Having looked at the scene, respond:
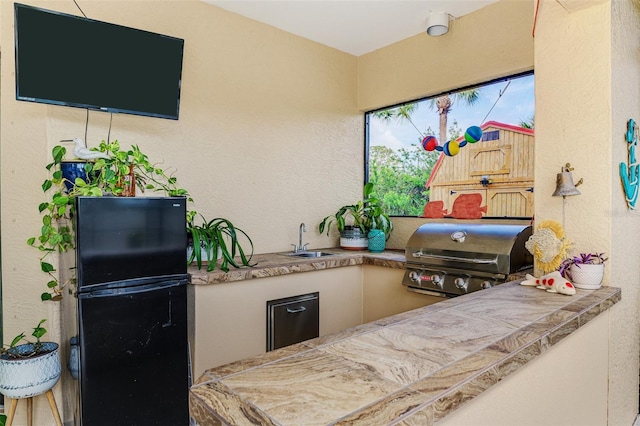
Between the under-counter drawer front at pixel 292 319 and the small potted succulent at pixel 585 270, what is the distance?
1.61 metres

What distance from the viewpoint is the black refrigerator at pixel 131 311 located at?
5.59ft

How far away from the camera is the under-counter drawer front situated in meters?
2.55

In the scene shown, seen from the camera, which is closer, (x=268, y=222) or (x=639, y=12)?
(x=639, y=12)

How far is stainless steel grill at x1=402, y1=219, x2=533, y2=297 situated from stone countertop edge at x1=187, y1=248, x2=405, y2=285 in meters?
0.18

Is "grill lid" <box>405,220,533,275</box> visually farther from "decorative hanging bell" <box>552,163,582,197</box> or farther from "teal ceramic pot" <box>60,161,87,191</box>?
"teal ceramic pot" <box>60,161,87,191</box>

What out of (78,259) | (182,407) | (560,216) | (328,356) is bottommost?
(182,407)

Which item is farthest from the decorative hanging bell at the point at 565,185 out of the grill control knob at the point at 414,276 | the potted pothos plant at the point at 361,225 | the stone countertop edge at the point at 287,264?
the potted pothos plant at the point at 361,225

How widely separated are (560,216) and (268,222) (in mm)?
2126

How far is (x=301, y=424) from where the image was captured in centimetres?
63

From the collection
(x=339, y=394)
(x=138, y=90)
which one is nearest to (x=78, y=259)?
(x=138, y=90)

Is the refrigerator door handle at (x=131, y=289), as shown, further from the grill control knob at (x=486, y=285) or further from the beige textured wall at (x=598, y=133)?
the beige textured wall at (x=598, y=133)

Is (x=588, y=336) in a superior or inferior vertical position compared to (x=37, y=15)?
inferior

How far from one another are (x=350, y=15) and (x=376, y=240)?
6.19 ft

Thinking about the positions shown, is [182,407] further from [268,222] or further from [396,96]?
[396,96]
